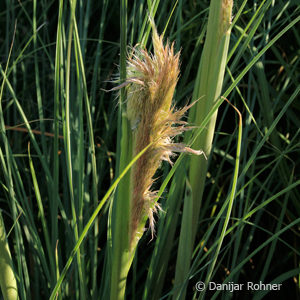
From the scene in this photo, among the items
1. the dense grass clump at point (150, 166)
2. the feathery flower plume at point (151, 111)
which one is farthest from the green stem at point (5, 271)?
the feathery flower plume at point (151, 111)

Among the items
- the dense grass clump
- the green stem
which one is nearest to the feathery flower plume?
the dense grass clump

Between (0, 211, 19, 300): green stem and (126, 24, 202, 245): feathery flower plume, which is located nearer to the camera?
(126, 24, 202, 245): feathery flower plume

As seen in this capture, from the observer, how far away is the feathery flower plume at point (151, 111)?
0.46 meters

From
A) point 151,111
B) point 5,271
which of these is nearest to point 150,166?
point 151,111

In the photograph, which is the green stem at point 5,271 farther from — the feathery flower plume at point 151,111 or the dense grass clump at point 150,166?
the feathery flower plume at point 151,111

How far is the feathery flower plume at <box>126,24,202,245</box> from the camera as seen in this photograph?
0.46m

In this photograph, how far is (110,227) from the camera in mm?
753

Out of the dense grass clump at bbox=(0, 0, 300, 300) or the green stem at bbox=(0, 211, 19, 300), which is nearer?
the dense grass clump at bbox=(0, 0, 300, 300)

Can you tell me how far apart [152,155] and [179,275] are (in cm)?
28

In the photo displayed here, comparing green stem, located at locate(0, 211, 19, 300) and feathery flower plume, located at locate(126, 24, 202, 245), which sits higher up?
feathery flower plume, located at locate(126, 24, 202, 245)

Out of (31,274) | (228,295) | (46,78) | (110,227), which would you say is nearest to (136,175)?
(110,227)

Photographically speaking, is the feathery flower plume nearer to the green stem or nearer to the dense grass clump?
the dense grass clump

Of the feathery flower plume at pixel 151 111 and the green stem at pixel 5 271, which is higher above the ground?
the feathery flower plume at pixel 151 111

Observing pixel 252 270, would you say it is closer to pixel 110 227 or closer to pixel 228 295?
pixel 228 295
